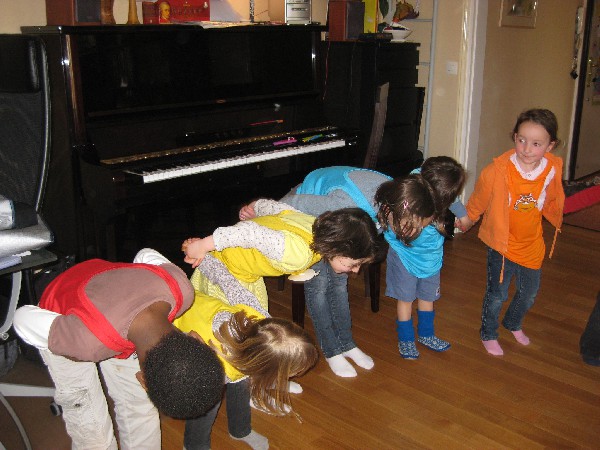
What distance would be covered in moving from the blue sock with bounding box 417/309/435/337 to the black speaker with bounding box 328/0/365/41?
1573mm

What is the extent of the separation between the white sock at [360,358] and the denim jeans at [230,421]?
26.8 inches

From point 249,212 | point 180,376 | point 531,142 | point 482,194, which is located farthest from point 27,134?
point 531,142

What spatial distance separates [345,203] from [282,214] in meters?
0.26

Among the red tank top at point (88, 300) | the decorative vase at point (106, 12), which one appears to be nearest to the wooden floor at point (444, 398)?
the red tank top at point (88, 300)

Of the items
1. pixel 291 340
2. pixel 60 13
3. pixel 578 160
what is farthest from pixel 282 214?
pixel 578 160

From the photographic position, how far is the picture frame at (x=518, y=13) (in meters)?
4.36

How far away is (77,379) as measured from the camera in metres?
1.65

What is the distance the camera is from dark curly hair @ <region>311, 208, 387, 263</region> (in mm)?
1874

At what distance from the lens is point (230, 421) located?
202 centimetres

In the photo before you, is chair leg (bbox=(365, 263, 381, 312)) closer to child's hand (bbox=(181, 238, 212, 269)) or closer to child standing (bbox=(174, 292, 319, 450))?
child's hand (bbox=(181, 238, 212, 269))

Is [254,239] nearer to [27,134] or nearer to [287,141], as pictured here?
[27,134]

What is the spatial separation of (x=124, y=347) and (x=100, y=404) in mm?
408

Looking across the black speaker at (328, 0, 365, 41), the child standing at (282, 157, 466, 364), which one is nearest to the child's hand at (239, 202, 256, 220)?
the child standing at (282, 157, 466, 364)

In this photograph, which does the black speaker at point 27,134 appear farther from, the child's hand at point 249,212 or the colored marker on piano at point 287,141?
the colored marker on piano at point 287,141
